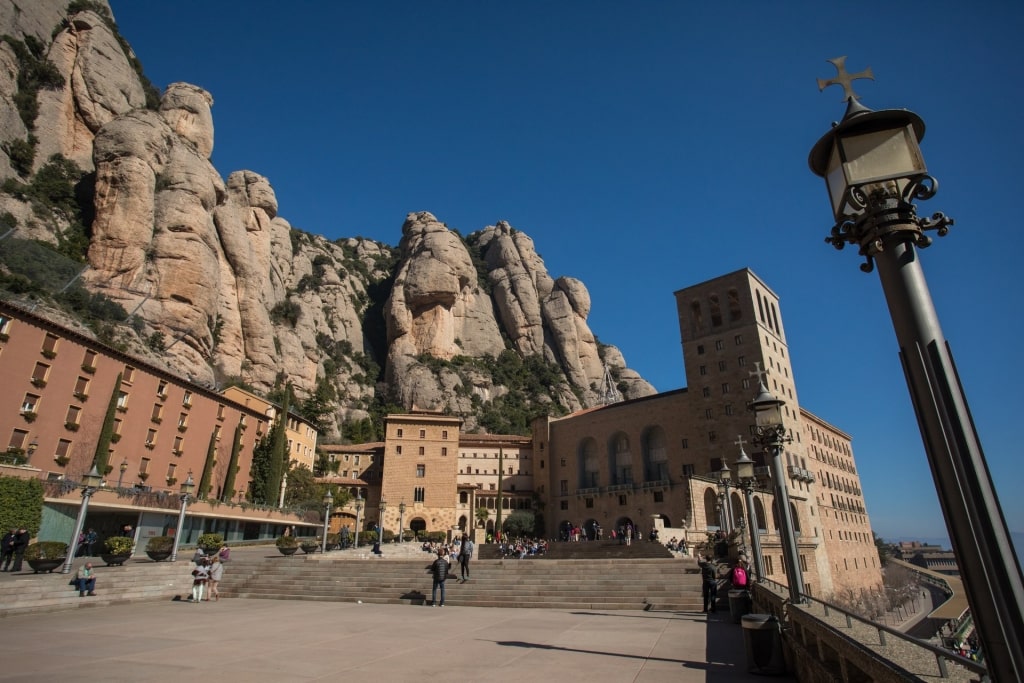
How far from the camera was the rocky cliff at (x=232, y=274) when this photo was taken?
49.6 m

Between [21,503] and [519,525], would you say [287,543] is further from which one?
[519,525]

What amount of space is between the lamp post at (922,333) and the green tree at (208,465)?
132 feet

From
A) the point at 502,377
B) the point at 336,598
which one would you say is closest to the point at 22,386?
the point at 336,598

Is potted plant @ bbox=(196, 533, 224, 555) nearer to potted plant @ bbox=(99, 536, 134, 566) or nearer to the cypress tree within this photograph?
potted plant @ bbox=(99, 536, 134, 566)

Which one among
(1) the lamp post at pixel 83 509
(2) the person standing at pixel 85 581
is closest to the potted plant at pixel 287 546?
(1) the lamp post at pixel 83 509

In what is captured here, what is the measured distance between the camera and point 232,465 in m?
40.4

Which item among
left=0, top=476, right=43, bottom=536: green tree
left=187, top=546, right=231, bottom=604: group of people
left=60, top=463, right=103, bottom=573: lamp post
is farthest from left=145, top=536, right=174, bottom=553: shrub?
left=0, top=476, right=43, bottom=536: green tree

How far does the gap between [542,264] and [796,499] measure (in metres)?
74.9

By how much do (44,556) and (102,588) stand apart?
80.7 inches

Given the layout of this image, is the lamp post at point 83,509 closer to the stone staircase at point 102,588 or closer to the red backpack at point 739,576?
the stone staircase at point 102,588

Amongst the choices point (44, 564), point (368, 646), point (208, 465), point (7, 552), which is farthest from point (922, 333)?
point (208, 465)

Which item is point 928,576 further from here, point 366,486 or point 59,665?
point 59,665

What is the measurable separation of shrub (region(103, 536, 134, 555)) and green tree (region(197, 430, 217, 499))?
17586 millimetres

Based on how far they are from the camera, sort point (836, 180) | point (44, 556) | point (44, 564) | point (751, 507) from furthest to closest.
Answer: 1. point (44, 564)
2. point (44, 556)
3. point (751, 507)
4. point (836, 180)
